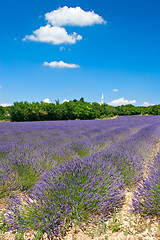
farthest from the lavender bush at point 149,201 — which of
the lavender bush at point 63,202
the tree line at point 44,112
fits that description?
the tree line at point 44,112

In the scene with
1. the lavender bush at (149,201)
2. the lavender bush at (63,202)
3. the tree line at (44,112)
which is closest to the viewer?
the lavender bush at (63,202)

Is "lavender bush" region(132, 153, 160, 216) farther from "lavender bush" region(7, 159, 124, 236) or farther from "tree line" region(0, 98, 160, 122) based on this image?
"tree line" region(0, 98, 160, 122)

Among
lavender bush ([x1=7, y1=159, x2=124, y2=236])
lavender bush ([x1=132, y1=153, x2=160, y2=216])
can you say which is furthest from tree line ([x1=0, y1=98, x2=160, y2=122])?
lavender bush ([x1=132, y1=153, x2=160, y2=216])

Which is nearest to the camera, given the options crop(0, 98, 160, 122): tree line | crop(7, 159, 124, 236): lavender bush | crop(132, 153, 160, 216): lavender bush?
crop(7, 159, 124, 236): lavender bush

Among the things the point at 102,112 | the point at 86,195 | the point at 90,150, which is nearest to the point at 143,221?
the point at 86,195

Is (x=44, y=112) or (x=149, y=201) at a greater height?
(x=44, y=112)

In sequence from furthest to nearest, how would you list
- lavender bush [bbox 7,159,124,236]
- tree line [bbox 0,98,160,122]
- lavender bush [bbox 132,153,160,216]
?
tree line [bbox 0,98,160,122] < lavender bush [bbox 132,153,160,216] < lavender bush [bbox 7,159,124,236]

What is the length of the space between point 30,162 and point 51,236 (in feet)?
4.13

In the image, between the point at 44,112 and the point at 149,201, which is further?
the point at 44,112

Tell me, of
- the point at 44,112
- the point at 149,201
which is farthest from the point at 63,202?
the point at 44,112

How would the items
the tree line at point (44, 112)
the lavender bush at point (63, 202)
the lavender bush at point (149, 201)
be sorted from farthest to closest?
the tree line at point (44, 112)
the lavender bush at point (149, 201)
the lavender bush at point (63, 202)

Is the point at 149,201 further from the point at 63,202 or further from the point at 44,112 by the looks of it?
the point at 44,112

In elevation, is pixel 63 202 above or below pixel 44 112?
below

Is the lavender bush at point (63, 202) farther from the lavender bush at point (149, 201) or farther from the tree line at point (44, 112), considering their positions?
the tree line at point (44, 112)
